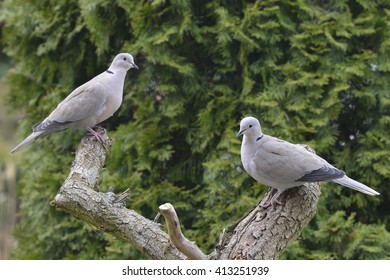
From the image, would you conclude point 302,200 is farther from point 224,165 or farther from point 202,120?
point 202,120

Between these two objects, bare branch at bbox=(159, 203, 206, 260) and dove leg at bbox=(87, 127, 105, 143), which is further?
dove leg at bbox=(87, 127, 105, 143)

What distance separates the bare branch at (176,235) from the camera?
8.33 feet

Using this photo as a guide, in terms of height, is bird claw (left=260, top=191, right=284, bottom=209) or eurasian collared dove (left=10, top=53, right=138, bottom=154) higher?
eurasian collared dove (left=10, top=53, right=138, bottom=154)

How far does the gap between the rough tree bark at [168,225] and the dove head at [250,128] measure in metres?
0.35

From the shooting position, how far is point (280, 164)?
2945 millimetres

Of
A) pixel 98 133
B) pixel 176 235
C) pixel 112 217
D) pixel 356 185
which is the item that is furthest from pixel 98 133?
pixel 356 185

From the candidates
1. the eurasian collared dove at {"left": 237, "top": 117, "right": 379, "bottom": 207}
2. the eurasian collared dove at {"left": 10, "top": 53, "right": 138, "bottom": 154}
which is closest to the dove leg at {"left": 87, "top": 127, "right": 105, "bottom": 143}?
the eurasian collared dove at {"left": 10, "top": 53, "right": 138, "bottom": 154}

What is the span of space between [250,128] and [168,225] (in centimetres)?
67

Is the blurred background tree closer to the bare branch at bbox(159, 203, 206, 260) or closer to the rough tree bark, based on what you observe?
the rough tree bark

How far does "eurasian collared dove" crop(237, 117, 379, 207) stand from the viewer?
114 inches

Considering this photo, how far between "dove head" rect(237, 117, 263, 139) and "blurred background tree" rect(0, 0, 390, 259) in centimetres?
80

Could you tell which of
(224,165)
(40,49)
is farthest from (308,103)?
(40,49)

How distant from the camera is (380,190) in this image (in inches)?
155

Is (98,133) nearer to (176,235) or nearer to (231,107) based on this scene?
(231,107)
